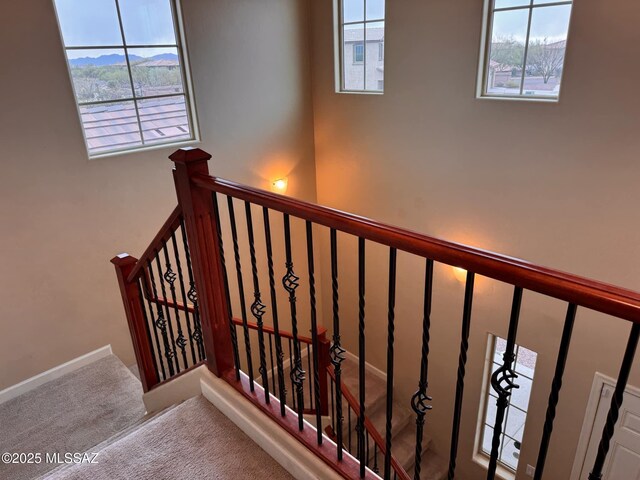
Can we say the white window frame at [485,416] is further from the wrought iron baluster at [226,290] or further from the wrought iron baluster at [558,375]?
the wrought iron baluster at [558,375]

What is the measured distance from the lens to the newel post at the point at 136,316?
245 centimetres

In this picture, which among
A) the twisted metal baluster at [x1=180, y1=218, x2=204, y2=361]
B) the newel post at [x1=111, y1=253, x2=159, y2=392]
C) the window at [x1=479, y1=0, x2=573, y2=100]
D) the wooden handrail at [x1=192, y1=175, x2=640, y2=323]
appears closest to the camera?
the wooden handrail at [x1=192, y1=175, x2=640, y2=323]

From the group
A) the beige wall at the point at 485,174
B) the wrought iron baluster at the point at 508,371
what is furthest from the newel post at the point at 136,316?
the beige wall at the point at 485,174

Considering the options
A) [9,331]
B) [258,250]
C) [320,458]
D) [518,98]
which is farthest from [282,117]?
[320,458]

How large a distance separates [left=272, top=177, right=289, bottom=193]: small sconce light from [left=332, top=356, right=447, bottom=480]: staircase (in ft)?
7.27

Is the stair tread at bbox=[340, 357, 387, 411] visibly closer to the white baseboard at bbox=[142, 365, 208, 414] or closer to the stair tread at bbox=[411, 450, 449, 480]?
the stair tread at bbox=[411, 450, 449, 480]

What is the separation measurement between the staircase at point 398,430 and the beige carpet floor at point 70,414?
2358mm

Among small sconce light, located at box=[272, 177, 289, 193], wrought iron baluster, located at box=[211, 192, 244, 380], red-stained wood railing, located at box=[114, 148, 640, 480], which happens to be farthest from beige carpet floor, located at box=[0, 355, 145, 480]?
small sconce light, located at box=[272, 177, 289, 193]

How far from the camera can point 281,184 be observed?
16.4 feet

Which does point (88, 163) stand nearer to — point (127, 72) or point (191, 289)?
point (127, 72)

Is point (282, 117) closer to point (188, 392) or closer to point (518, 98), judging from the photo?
point (518, 98)

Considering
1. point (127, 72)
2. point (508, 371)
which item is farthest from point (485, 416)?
point (127, 72)

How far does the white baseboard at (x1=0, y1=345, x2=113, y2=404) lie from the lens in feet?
12.0

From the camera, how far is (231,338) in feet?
6.33
